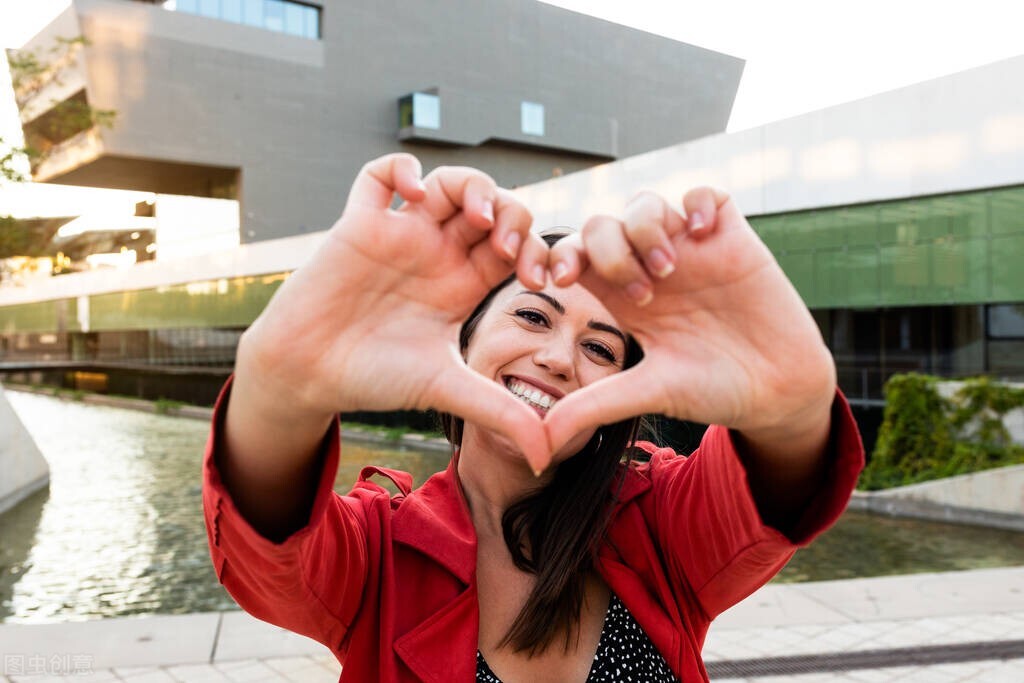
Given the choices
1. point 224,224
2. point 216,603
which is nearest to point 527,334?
point 216,603

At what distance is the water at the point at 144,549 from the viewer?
23.6 ft

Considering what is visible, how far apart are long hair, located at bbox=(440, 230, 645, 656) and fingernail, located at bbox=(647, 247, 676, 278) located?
78 cm

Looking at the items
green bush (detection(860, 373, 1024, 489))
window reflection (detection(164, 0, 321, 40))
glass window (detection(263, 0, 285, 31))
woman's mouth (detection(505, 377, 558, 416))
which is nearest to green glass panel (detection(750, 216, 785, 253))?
green bush (detection(860, 373, 1024, 489))

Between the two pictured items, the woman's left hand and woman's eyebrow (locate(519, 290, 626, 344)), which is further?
woman's eyebrow (locate(519, 290, 626, 344))

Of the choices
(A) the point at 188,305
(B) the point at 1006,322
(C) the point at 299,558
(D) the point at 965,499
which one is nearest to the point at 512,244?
(C) the point at 299,558

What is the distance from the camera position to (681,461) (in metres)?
1.97

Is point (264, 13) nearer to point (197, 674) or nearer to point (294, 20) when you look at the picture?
point (294, 20)

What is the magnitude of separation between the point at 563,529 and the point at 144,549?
8274mm

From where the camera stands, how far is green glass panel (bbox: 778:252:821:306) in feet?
49.3

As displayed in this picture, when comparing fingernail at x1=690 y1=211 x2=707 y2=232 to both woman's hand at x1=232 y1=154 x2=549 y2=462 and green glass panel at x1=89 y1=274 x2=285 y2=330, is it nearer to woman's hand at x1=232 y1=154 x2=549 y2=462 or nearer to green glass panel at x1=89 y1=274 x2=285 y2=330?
woman's hand at x1=232 y1=154 x2=549 y2=462

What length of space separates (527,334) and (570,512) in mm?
407

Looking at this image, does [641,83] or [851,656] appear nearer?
[851,656]

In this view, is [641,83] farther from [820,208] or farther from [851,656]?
[851,656]

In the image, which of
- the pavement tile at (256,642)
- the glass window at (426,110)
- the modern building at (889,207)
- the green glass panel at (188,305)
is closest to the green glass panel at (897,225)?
the modern building at (889,207)
